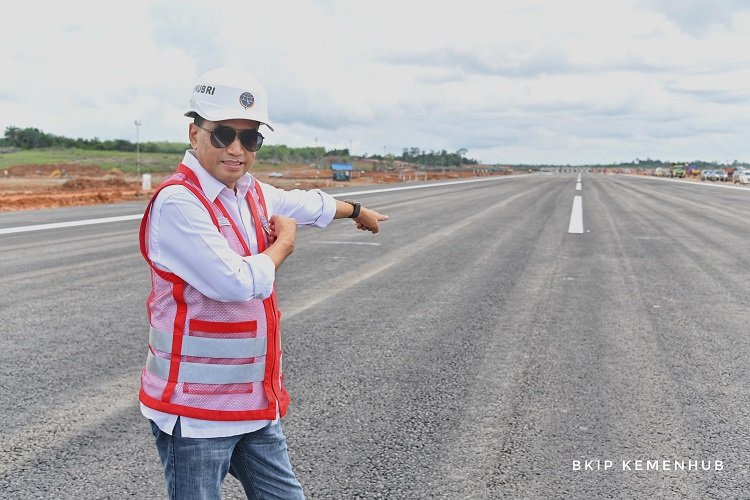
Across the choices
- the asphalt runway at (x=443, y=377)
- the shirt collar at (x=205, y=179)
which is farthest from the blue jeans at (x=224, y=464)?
the asphalt runway at (x=443, y=377)

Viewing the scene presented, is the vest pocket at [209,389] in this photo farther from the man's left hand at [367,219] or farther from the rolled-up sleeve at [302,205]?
the man's left hand at [367,219]

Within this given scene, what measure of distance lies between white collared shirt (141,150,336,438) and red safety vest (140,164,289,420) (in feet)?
0.09

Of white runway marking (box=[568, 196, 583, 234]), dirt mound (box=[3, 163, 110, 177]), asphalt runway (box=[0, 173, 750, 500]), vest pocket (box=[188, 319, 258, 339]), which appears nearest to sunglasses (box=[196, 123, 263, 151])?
vest pocket (box=[188, 319, 258, 339])

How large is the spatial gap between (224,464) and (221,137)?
103 centimetres

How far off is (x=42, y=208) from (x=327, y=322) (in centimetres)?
1887

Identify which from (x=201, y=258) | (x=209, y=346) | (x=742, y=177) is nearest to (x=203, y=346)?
(x=209, y=346)

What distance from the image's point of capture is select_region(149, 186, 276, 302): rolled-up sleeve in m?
1.77

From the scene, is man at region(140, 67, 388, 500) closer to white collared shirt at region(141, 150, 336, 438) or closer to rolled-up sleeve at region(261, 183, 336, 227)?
white collared shirt at region(141, 150, 336, 438)

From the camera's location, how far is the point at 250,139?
201 centimetres

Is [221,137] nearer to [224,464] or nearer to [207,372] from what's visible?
[207,372]

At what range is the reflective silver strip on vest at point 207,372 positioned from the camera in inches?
73.2

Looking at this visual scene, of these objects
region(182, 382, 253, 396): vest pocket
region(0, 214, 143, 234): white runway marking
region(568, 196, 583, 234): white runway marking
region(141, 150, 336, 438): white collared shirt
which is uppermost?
region(141, 150, 336, 438): white collared shirt

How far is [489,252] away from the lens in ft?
37.2

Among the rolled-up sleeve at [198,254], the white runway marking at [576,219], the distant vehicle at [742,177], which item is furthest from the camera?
the distant vehicle at [742,177]
